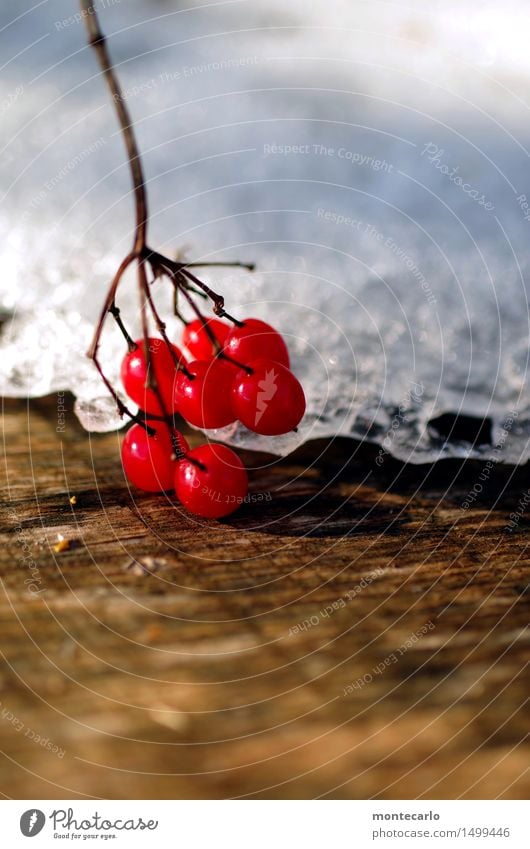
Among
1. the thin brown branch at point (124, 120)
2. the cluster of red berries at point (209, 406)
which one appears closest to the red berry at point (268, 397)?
the cluster of red berries at point (209, 406)

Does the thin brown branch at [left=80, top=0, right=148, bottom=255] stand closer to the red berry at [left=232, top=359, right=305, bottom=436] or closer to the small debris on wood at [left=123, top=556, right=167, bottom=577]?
the red berry at [left=232, top=359, right=305, bottom=436]

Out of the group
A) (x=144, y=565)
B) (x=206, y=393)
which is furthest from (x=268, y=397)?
Answer: (x=144, y=565)

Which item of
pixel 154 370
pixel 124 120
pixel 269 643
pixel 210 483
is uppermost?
pixel 124 120

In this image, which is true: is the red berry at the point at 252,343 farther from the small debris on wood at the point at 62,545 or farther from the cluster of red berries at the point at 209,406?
the small debris on wood at the point at 62,545

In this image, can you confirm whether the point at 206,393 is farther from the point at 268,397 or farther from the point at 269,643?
the point at 269,643

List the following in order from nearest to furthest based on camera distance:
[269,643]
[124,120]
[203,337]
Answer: [269,643]
[124,120]
[203,337]

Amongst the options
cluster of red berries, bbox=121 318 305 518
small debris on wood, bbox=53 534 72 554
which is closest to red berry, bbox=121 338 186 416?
cluster of red berries, bbox=121 318 305 518

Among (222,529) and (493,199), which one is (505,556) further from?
(493,199)

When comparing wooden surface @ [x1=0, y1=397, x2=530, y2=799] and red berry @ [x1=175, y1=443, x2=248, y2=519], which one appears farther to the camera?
red berry @ [x1=175, y1=443, x2=248, y2=519]
